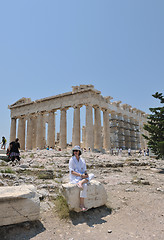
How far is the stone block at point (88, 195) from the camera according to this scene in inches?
194

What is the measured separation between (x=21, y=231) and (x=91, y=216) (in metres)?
1.90

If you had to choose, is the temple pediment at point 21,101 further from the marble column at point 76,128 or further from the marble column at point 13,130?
the marble column at point 76,128

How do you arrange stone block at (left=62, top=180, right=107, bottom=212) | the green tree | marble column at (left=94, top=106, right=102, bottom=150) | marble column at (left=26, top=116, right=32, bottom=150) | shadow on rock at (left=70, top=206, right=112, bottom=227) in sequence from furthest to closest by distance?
marble column at (left=26, top=116, right=32, bottom=150) < marble column at (left=94, top=106, right=102, bottom=150) < the green tree < stone block at (left=62, top=180, right=107, bottom=212) < shadow on rock at (left=70, top=206, right=112, bottom=227)

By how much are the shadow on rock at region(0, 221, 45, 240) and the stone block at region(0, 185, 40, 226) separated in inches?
4.8

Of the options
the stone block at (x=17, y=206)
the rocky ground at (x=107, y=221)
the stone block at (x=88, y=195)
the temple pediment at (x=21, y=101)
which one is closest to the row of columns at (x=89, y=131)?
the temple pediment at (x=21, y=101)

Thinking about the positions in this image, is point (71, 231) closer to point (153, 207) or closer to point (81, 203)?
point (81, 203)

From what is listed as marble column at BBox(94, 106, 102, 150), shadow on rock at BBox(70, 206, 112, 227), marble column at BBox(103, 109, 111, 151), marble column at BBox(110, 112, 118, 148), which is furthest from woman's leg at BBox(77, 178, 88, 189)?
marble column at BBox(110, 112, 118, 148)

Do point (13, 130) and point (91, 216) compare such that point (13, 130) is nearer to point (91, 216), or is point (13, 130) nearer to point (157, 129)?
point (157, 129)

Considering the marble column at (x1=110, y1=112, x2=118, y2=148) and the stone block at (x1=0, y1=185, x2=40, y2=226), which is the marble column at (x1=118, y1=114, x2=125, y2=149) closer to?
the marble column at (x1=110, y1=112, x2=118, y2=148)

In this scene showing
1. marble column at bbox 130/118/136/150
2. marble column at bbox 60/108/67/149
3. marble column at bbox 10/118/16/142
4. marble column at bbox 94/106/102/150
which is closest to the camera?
marble column at bbox 94/106/102/150

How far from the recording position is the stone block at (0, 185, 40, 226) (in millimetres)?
3971

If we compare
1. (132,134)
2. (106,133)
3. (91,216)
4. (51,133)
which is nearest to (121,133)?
(132,134)

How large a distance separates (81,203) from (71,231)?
0.81 metres

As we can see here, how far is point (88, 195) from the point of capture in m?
5.25
